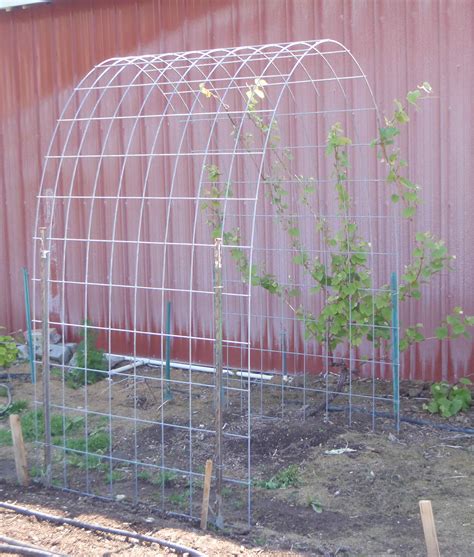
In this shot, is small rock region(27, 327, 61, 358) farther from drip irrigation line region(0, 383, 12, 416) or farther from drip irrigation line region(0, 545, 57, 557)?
drip irrigation line region(0, 545, 57, 557)

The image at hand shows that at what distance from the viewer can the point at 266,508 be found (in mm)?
4891

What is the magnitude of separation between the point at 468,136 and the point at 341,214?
1.12 meters

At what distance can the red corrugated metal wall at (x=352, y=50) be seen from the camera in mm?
6555

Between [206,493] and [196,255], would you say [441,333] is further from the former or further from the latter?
[196,255]

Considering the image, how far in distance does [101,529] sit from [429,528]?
1.75 m

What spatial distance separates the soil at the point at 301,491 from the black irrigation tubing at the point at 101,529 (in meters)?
0.04

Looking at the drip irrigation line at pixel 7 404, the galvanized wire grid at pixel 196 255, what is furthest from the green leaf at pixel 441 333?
the drip irrigation line at pixel 7 404

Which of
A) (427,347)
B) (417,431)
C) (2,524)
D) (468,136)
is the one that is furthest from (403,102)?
(2,524)

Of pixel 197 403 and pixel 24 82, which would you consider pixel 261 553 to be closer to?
pixel 197 403

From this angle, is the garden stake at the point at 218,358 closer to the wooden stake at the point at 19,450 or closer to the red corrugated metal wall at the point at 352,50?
the wooden stake at the point at 19,450

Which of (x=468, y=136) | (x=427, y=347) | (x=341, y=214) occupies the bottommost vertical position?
(x=427, y=347)

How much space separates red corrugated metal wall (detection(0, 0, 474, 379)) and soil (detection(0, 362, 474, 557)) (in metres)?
1.11

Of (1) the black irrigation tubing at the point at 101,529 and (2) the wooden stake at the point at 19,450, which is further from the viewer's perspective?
(2) the wooden stake at the point at 19,450

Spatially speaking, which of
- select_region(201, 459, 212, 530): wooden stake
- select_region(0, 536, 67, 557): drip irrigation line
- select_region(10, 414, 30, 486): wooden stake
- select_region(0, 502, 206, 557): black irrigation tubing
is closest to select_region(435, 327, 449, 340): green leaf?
select_region(201, 459, 212, 530): wooden stake
